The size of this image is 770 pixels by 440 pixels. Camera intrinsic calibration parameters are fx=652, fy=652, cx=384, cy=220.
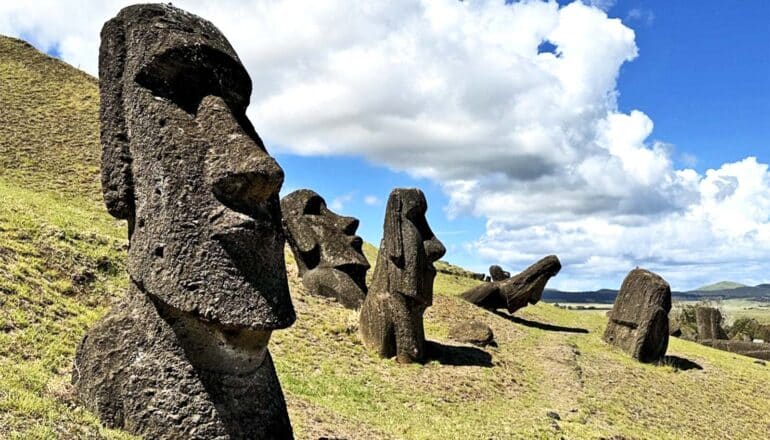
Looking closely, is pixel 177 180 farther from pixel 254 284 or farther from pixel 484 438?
pixel 484 438

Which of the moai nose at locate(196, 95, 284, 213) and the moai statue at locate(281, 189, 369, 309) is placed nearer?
the moai nose at locate(196, 95, 284, 213)

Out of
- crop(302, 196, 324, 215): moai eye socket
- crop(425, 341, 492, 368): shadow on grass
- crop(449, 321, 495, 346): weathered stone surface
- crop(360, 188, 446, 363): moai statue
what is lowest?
crop(425, 341, 492, 368): shadow on grass

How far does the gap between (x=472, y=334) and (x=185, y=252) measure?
13361mm

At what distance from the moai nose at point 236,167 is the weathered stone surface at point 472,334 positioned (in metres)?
12.8

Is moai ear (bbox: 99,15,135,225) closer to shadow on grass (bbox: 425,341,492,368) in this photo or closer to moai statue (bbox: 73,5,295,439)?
moai statue (bbox: 73,5,295,439)

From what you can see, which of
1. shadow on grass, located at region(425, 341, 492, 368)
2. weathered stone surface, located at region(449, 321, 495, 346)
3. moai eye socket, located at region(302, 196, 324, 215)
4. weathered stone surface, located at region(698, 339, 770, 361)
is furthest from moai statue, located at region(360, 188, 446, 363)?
weathered stone surface, located at region(698, 339, 770, 361)

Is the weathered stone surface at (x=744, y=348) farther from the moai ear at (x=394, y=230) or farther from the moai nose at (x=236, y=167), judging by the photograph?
the moai nose at (x=236, y=167)

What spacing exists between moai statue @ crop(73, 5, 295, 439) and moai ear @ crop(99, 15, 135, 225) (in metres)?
0.01

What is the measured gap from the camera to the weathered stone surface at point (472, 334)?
17.3 meters

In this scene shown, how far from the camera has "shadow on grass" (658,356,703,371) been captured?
19500 millimetres

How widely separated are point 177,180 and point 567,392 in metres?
11.6

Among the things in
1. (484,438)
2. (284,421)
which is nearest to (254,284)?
(284,421)

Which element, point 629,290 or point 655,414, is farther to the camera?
point 629,290

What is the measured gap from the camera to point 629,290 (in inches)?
815
